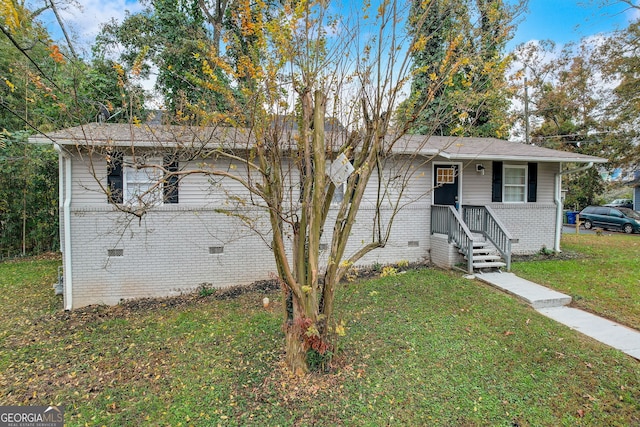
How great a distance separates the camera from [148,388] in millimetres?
3617

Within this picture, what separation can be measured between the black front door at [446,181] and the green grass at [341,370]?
3.53 metres

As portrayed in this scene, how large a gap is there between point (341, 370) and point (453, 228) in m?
5.33

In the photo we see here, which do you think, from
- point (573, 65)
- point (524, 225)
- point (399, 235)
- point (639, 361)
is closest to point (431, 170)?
point (399, 235)

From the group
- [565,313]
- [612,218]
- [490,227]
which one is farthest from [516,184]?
[612,218]

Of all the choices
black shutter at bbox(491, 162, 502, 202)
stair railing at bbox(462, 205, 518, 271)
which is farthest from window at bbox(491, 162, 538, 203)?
stair railing at bbox(462, 205, 518, 271)

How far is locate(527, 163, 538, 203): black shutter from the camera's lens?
30.4 feet

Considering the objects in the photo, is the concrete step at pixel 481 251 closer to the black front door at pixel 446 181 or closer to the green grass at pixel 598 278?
the green grass at pixel 598 278

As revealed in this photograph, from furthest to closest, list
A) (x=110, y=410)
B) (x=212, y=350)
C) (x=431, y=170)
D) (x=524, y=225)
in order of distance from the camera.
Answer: (x=524, y=225) < (x=431, y=170) < (x=212, y=350) < (x=110, y=410)

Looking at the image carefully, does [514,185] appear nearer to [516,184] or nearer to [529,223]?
[516,184]

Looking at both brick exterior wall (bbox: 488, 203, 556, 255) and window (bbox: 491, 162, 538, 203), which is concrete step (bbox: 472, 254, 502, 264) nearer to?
brick exterior wall (bbox: 488, 203, 556, 255)

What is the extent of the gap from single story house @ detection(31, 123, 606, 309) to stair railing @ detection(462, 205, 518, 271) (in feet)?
0.09

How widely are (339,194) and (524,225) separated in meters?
5.58

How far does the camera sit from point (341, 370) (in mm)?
3707

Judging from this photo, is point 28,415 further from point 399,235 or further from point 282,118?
point 399,235
